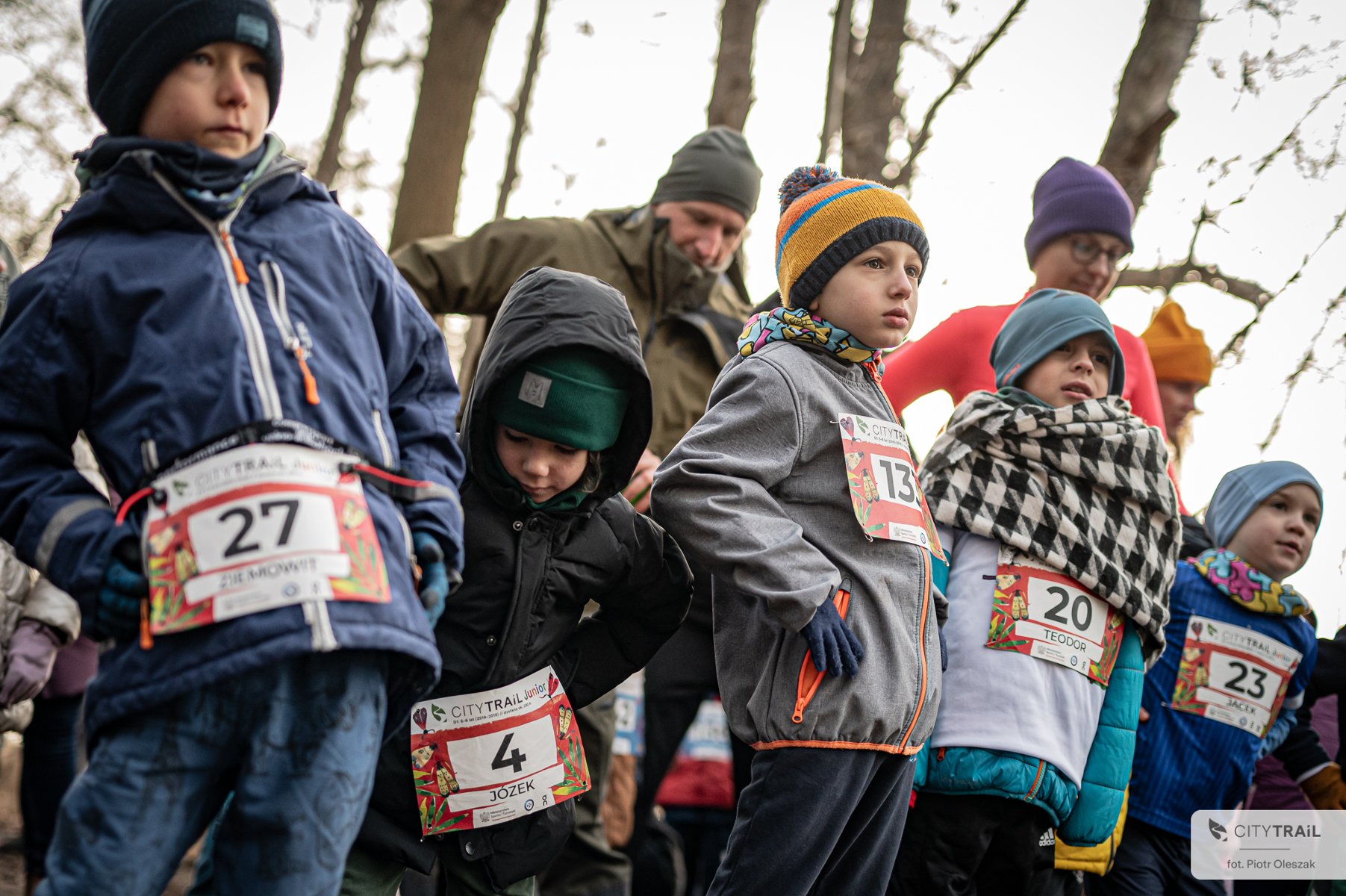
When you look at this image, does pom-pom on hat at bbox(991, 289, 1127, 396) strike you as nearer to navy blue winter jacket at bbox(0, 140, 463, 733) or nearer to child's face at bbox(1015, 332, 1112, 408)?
child's face at bbox(1015, 332, 1112, 408)

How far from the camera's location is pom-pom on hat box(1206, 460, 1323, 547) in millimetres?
4582

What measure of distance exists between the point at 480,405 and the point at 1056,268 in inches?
104

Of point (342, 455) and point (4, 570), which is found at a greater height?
point (342, 455)

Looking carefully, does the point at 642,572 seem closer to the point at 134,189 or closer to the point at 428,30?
the point at 134,189

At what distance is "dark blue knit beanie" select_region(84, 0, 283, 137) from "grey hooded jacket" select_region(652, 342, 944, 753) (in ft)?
4.29

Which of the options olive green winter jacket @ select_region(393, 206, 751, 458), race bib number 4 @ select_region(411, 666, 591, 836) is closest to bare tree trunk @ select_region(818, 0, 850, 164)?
olive green winter jacket @ select_region(393, 206, 751, 458)

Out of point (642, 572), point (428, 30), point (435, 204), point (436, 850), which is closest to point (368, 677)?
point (436, 850)

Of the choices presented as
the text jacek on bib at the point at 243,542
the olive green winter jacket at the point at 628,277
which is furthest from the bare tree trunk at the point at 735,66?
the text jacek on bib at the point at 243,542

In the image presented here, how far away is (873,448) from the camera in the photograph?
9.91ft

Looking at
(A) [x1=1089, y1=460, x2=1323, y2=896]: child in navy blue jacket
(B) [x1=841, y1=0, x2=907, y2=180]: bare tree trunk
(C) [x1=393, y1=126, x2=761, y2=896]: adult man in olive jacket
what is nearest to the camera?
(A) [x1=1089, y1=460, x2=1323, y2=896]: child in navy blue jacket

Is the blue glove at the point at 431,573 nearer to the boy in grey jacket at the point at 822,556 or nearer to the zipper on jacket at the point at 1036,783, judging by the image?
the boy in grey jacket at the point at 822,556

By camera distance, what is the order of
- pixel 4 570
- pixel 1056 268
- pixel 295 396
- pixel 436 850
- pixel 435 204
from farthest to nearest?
pixel 435 204
pixel 1056 268
pixel 4 570
pixel 436 850
pixel 295 396

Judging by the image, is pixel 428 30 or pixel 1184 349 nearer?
pixel 1184 349

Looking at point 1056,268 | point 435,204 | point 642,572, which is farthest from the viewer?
point 435,204
